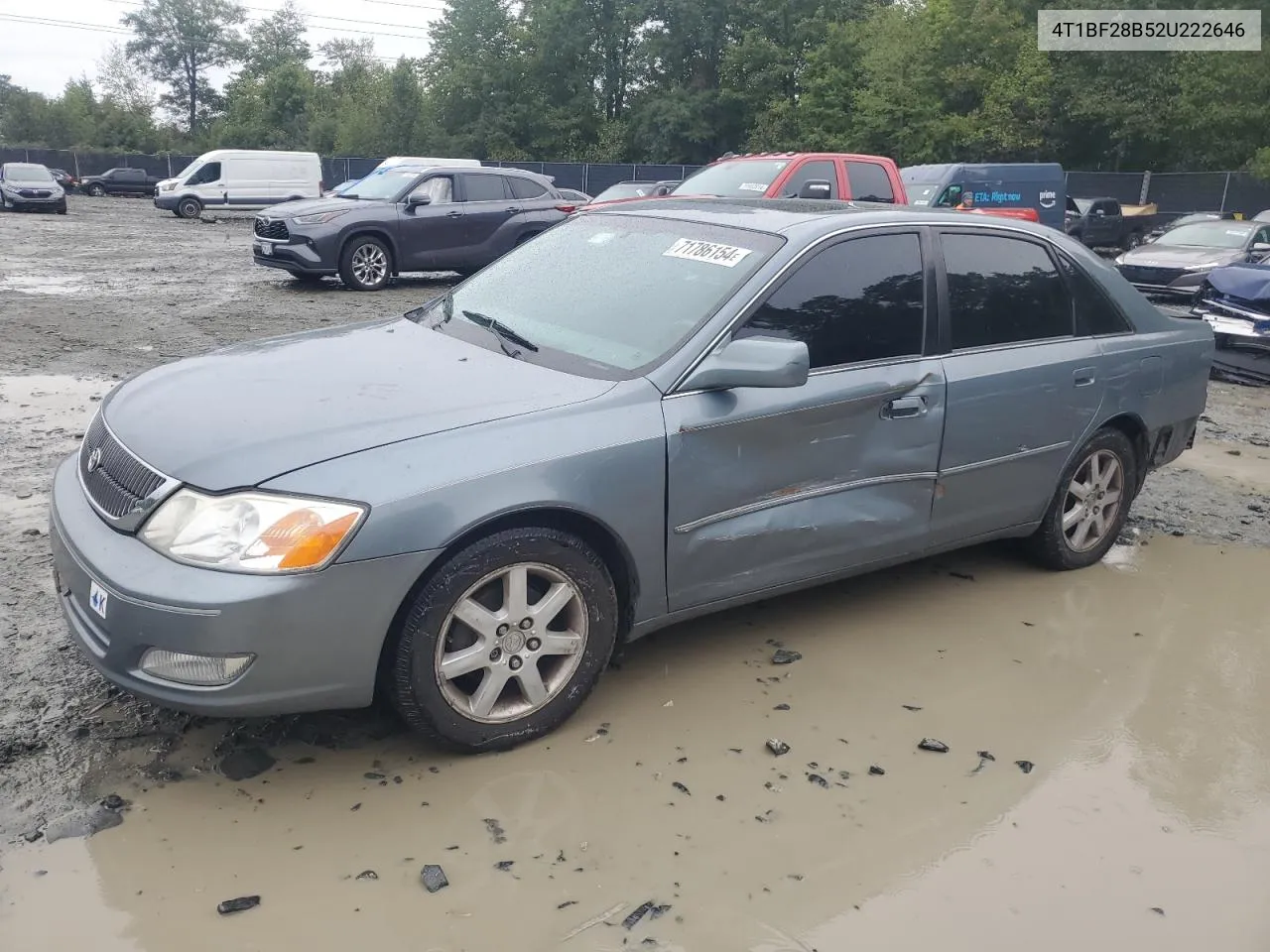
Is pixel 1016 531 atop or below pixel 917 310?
below

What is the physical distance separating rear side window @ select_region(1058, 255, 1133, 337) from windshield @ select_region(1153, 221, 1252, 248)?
14.4 meters

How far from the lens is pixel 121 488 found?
3045mm

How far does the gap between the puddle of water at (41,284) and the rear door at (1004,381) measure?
1164 centimetres

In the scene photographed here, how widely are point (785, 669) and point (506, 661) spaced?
3.93ft

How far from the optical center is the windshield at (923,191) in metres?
18.0

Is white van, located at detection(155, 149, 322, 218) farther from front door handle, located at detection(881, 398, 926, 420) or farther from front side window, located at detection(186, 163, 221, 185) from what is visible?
front door handle, located at detection(881, 398, 926, 420)

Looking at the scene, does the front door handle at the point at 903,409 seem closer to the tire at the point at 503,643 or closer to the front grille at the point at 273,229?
the tire at the point at 503,643

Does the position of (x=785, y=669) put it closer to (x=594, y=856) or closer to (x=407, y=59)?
(x=594, y=856)

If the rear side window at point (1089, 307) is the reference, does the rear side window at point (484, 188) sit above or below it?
above

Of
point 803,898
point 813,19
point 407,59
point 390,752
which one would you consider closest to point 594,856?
point 803,898

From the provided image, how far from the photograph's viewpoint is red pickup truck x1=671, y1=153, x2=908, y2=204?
12.1m

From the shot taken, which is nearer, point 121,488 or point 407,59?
point 121,488

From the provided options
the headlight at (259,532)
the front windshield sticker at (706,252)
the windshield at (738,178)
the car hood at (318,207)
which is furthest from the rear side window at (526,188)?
the headlight at (259,532)

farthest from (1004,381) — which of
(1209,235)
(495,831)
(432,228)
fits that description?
(1209,235)
